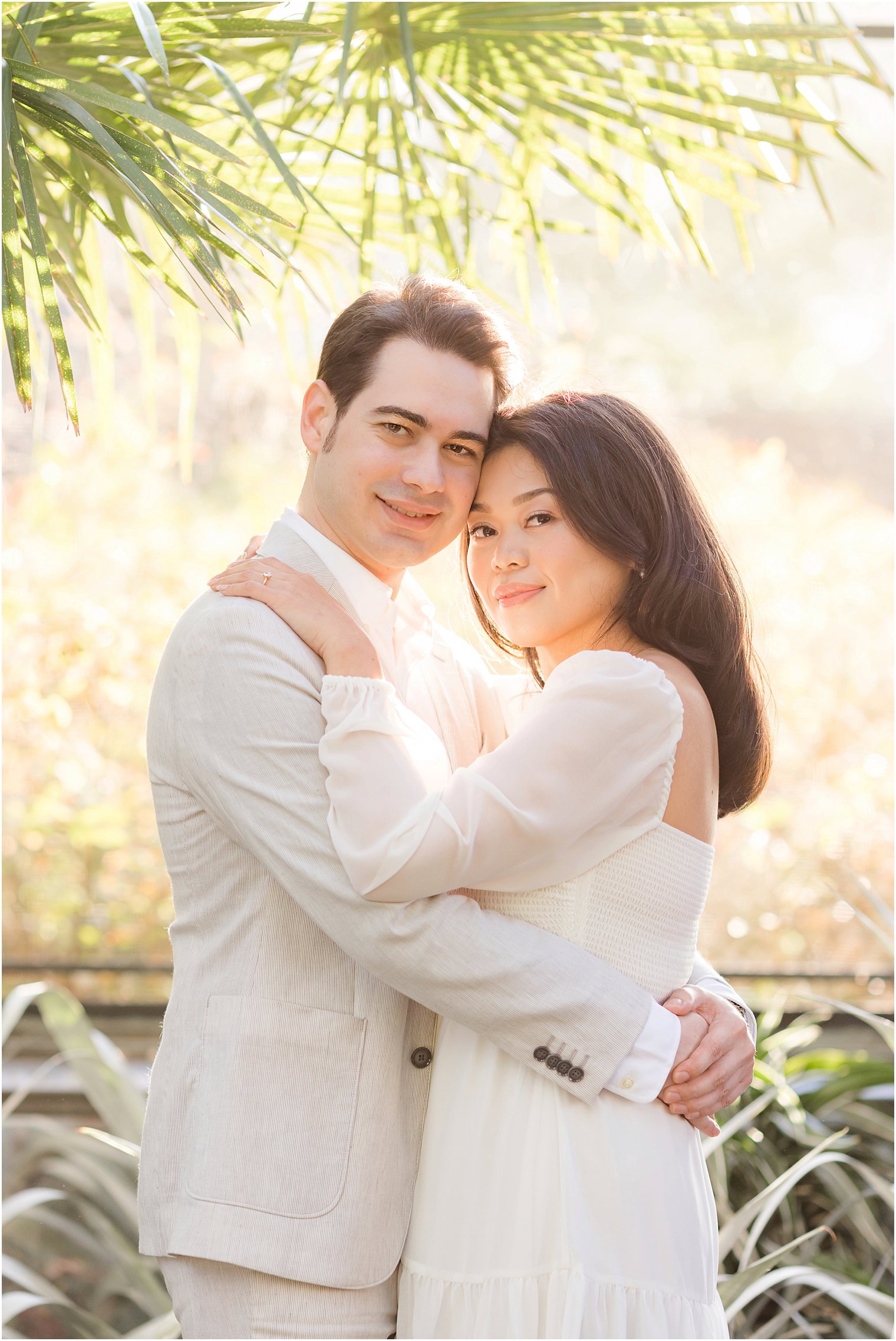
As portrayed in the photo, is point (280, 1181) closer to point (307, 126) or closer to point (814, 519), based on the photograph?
point (307, 126)

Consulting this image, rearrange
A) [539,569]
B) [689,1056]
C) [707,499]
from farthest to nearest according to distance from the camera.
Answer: [707,499] < [539,569] < [689,1056]

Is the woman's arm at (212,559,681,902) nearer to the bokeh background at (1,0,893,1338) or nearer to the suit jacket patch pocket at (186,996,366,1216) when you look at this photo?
the suit jacket patch pocket at (186,996,366,1216)

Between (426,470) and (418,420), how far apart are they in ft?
0.26

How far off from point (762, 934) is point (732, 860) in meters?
0.32

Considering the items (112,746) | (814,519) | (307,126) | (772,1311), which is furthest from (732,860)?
(307,126)

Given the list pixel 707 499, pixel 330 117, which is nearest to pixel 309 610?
pixel 330 117

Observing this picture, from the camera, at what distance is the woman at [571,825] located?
1294 millimetres

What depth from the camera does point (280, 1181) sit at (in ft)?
4.31

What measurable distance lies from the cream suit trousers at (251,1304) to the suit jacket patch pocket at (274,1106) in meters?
0.09

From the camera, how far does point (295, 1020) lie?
1.35 m

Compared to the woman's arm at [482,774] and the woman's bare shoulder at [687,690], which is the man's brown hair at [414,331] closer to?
the woman's arm at [482,774]

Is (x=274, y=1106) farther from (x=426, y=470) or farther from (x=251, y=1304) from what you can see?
(x=426, y=470)

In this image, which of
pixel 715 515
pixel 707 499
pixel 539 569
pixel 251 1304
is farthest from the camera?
pixel 707 499

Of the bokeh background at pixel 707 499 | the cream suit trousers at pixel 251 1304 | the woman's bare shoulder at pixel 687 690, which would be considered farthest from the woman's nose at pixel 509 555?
the bokeh background at pixel 707 499
